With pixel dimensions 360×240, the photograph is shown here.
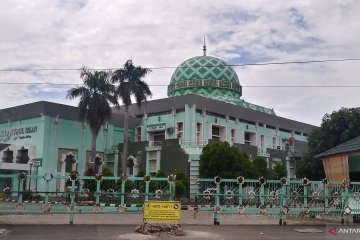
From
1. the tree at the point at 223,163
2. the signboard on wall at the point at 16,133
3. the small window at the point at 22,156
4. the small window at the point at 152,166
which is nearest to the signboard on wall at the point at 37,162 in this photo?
the small window at the point at 22,156

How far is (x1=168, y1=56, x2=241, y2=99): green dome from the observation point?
50281 mm

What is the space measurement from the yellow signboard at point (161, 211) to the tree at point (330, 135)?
2668 cm

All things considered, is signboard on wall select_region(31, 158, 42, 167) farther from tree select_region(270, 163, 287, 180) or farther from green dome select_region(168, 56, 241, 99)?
tree select_region(270, 163, 287, 180)

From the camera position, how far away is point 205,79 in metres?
50.5

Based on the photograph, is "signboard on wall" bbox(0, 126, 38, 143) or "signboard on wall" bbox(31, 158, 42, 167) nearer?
"signboard on wall" bbox(31, 158, 42, 167)

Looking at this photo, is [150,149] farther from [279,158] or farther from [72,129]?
[279,158]

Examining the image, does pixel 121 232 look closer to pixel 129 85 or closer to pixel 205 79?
pixel 129 85

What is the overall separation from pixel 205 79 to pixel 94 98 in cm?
1678

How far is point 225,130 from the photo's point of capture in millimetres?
46688

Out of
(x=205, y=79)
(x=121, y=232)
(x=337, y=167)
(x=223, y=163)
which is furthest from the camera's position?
(x=205, y=79)

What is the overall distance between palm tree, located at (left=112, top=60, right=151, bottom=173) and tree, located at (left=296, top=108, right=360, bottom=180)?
1586cm

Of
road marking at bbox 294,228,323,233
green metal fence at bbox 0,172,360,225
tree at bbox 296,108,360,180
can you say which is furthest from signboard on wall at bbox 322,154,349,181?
tree at bbox 296,108,360,180

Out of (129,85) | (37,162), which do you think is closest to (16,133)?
(37,162)

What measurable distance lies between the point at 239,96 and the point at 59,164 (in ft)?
79.2
